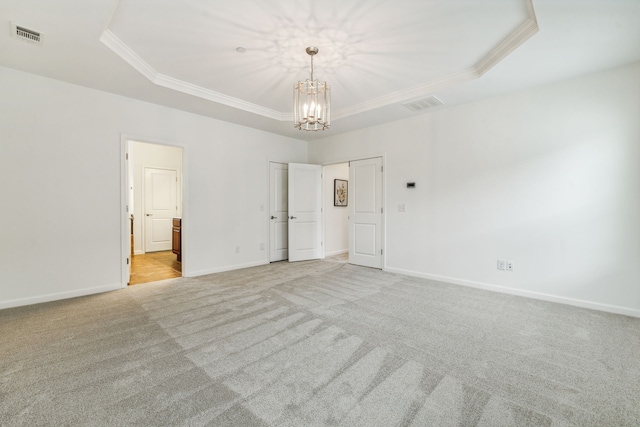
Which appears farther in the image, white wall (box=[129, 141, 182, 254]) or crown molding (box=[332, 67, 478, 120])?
white wall (box=[129, 141, 182, 254])

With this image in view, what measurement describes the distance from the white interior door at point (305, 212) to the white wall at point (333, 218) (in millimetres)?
361

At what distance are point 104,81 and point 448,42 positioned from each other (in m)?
4.04

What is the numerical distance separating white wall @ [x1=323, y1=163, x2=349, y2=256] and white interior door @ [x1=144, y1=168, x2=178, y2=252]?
4393 mm

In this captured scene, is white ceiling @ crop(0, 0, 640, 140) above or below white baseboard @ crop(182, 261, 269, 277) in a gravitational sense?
above

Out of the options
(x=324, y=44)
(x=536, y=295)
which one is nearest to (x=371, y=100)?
(x=324, y=44)

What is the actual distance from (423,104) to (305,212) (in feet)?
10.3

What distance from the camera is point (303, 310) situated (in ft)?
9.92

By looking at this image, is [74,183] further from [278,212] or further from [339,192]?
[339,192]

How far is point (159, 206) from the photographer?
24.0ft

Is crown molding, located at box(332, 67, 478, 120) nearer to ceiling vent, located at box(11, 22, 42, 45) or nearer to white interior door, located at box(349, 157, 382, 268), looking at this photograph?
white interior door, located at box(349, 157, 382, 268)

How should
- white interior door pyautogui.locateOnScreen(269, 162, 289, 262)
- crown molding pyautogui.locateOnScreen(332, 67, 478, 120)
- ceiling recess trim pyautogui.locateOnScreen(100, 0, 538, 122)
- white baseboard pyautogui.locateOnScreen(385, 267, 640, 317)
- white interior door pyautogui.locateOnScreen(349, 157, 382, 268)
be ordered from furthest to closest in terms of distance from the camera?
white interior door pyautogui.locateOnScreen(269, 162, 289, 262)
white interior door pyautogui.locateOnScreen(349, 157, 382, 268)
crown molding pyautogui.locateOnScreen(332, 67, 478, 120)
white baseboard pyautogui.locateOnScreen(385, 267, 640, 317)
ceiling recess trim pyautogui.locateOnScreen(100, 0, 538, 122)

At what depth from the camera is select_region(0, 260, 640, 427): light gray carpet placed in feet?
5.05

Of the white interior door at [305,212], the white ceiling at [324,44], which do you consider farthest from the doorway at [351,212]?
the white ceiling at [324,44]

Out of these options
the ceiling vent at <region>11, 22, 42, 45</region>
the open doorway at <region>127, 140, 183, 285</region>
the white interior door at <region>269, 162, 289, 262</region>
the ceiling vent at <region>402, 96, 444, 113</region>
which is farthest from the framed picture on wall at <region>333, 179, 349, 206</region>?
the ceiling vent at <region>11, 22, 42, 45</region>
